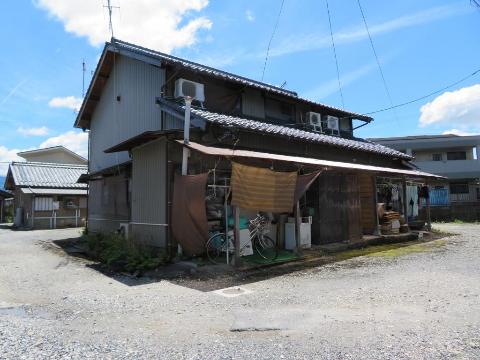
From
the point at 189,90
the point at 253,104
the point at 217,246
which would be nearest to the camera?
the point at 217,246

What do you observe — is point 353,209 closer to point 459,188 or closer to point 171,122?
point 171,122

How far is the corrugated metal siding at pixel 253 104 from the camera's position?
13609mm

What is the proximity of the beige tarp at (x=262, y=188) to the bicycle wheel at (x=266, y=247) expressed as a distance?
131 cm

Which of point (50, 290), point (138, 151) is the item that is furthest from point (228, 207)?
point (50, 290)

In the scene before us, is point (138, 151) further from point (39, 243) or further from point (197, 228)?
point (39, 243)

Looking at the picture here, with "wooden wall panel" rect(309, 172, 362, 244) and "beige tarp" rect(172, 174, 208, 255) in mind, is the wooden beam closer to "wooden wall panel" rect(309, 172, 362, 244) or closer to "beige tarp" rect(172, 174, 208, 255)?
"beige tarp" rect(172, 174, 208, 255)

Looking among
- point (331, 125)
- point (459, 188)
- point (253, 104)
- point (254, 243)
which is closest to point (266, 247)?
point (254, 243)

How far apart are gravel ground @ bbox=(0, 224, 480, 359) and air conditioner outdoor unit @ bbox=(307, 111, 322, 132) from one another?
8.47 meters

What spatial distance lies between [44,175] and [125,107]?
52.2ft

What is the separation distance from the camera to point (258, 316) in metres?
5.34

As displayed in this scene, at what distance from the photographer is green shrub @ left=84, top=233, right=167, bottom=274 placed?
29.5 feet

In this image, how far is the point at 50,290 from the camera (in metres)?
7.32

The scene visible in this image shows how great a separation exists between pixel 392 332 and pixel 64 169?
28.0m

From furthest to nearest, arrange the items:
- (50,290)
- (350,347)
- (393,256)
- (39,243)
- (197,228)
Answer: (39,243) → (393,256) → (197,228) → (50,290) → (350,347)
